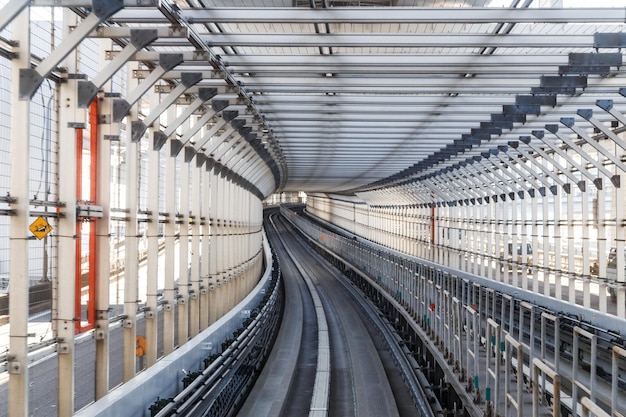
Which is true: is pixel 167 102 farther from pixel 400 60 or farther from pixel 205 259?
pixel 205 259

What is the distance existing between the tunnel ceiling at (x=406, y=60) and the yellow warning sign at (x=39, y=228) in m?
2.76

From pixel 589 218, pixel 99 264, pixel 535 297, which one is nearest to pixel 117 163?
pixel 99 264

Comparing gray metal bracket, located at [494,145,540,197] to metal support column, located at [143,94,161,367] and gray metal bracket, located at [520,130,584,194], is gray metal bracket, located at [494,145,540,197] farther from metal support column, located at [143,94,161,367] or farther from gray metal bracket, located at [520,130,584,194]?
metal support column, located at [143,94,161,367]

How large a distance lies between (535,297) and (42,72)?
13543mm

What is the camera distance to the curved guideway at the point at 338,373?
47.3 feet

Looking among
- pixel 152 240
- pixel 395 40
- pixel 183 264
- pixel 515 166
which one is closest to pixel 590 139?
pixel 515 166

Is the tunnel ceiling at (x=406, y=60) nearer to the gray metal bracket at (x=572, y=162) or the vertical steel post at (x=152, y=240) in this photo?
the gray metal bracket at (x=572, y=162)

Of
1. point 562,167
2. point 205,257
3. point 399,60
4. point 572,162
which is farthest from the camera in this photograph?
point 562,167

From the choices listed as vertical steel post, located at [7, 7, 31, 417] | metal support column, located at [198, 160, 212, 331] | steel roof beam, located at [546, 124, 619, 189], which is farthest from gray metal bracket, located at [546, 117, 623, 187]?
vertical steel post, located at [7, 7, 31, 417]

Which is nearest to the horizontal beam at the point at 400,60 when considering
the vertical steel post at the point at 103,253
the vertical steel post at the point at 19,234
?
the vertical steel post at the point at 103,253

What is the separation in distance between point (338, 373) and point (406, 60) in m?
10.2

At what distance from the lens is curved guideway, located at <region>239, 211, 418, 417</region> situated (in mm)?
14422

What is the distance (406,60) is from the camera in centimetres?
1105

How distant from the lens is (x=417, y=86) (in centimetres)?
1298
